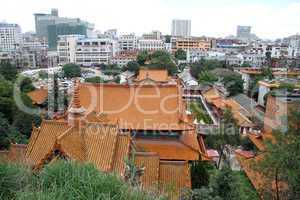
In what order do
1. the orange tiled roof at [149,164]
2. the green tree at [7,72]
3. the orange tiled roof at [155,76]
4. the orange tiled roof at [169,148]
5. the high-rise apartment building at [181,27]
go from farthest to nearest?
1. the high-rise apartment building at [181,27]
2. the green tree at [7,72]
3. the orange tiled roof at [155,76]
4. the orange tiled roof at [169,148]
5. the orange tiled roof at [149,164]

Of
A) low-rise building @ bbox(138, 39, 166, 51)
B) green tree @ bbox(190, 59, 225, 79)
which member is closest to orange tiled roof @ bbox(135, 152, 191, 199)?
green tree @ bbox(190, 59, 225, 79)

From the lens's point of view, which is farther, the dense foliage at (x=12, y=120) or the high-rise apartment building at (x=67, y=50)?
the high-rise apartment building at (x=67, y=50)

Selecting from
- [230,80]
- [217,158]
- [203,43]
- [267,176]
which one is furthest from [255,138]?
[203,43]

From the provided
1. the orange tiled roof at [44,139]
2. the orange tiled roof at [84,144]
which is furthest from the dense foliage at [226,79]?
the orange tiled roof at [44,139]

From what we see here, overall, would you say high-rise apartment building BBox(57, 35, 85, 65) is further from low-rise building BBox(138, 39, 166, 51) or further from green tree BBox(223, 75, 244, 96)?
green tree BBox(223, 75, 244, 96)

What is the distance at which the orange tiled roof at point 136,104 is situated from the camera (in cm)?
1193

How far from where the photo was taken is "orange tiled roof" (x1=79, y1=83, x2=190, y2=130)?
39.1 ft

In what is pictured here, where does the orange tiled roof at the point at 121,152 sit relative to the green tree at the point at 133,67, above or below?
below

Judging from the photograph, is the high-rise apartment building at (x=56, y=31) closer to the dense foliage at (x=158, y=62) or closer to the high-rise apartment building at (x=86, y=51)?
the high-rise apartment building at (x=86, y=51)

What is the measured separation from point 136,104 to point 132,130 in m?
1.18

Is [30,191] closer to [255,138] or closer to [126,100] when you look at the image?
[126,100]

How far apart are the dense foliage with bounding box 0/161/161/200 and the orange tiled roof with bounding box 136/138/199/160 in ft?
21.7

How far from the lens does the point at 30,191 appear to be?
13.4 feet

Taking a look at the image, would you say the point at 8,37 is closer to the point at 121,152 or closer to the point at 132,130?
the point at 132,130
